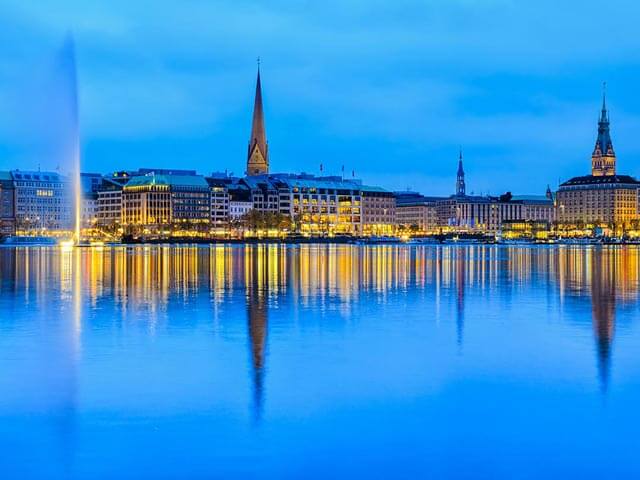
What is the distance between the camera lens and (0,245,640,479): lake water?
31.2 feet

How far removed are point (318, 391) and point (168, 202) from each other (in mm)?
180558

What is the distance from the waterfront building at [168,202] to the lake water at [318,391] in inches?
6541

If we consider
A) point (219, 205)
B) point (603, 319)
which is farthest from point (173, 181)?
point (603, 319)

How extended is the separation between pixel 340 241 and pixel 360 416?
552 ft

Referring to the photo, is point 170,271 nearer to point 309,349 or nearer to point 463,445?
point 309,349

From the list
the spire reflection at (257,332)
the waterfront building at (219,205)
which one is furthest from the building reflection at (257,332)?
the waterfront building at (219,205)

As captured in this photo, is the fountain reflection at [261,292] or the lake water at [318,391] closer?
the lake water at [318,391]

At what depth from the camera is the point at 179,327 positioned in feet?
66.6

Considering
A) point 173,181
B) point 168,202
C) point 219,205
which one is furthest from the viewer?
point 219,205

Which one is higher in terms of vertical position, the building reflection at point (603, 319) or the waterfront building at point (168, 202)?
the waterfront building at point (168, 202)

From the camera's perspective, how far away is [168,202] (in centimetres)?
19000

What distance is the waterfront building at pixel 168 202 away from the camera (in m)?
190

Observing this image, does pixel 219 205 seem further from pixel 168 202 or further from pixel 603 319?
pixel 603 319

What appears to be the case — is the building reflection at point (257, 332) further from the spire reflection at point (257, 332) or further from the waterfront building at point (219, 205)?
the waterfront building at point (219, 205)
